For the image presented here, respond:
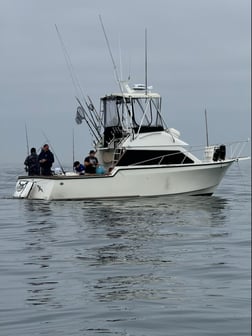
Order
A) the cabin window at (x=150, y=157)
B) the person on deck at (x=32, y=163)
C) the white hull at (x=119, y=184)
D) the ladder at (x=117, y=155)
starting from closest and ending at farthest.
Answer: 1. the white hull at (x=119, y=184)
2. the cabin window at (x=150, y=157)
3. the ladder at (x=117, y=155)
4. the person on deck at (x=32, y=163)

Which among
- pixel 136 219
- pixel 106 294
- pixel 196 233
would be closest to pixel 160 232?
pixel 196 233

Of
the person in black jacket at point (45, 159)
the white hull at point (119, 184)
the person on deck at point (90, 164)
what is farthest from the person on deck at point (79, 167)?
the white hull at point (119, 184)

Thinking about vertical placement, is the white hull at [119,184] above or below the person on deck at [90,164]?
below

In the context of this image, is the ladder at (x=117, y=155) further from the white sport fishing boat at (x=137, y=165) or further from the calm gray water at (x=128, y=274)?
the calm gray water at (x=128, y=274)

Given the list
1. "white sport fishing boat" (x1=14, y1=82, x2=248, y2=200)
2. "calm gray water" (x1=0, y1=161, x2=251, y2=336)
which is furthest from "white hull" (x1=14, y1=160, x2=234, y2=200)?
"calm gray water" (x1=0, y1=161, x2=251, y2=336)

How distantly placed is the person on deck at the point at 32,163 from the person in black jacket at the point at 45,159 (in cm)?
49

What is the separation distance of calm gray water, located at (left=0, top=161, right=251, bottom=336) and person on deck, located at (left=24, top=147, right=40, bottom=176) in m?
6.39

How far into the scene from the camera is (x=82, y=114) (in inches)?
1094

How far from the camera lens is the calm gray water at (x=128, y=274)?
771cm

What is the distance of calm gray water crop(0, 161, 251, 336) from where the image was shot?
7.71m

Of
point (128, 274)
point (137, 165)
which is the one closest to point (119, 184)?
point (137, 165)

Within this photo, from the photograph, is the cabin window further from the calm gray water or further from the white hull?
the calm gray water

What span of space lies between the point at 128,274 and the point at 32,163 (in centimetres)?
1601

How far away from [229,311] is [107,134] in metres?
19.8
